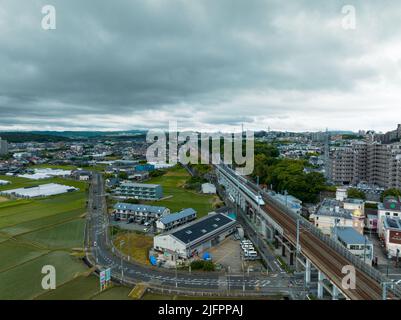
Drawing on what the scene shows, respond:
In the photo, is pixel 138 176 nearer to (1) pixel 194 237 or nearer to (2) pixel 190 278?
(1) pixel 194 237

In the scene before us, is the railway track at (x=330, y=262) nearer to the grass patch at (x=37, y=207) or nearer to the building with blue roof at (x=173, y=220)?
the building with blue roof at (x=173, y=220)

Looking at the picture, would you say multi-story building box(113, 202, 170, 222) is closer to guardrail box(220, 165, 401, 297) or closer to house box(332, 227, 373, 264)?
guardrail box(220, 165, 401, 297)

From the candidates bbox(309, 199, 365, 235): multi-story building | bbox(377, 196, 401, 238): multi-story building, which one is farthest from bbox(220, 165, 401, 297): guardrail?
bbox(377, 196, 401, 238): multi-story building

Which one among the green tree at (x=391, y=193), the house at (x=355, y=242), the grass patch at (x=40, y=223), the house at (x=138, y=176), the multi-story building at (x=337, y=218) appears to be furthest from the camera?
the house at (x=138, y=176)

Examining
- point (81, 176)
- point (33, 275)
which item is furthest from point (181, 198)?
point (81, 176)

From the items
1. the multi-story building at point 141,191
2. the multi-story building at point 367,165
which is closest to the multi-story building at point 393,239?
the multi-story building at point 367,165

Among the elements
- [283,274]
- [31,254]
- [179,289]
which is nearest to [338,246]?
[283,274]

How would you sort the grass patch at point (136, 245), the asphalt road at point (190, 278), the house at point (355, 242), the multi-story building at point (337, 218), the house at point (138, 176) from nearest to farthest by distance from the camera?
the asphalt road at point (190, 278), the house at point (355, 242), the grass patch at point (136, 245), the multi-story building at point (337, 218), the house at point (138, 176)

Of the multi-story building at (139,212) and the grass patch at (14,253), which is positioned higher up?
the multi-story building at (139,212)
